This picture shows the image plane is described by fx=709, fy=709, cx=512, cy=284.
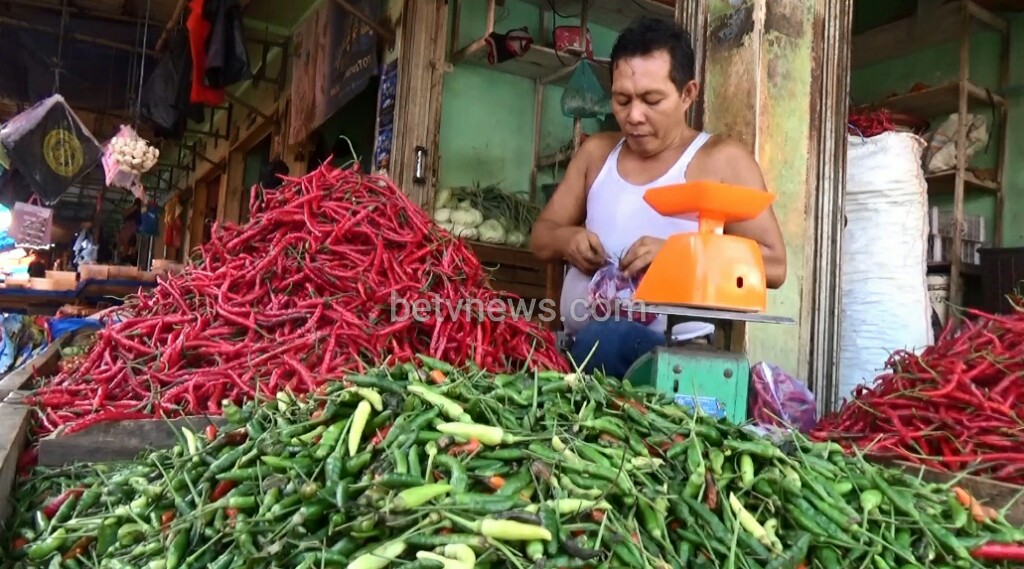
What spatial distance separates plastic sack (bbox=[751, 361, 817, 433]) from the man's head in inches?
34.4

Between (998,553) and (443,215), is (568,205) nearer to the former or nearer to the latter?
(998,553)

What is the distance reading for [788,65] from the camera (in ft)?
9.29

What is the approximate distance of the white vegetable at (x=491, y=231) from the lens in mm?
5357

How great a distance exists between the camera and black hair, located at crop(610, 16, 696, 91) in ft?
7.63

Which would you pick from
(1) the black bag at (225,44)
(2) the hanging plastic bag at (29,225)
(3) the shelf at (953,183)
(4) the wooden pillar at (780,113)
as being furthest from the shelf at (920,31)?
(2) the hanging plastic bag at (29,225)

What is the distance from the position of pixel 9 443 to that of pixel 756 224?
6.94 feet

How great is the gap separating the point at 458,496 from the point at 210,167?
38.6 feet

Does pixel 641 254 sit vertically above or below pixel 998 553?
above

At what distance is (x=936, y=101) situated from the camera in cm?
468

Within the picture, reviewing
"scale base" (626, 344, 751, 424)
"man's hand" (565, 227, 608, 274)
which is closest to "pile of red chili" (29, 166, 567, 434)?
"man's hand" (565, 227, 608, 274)

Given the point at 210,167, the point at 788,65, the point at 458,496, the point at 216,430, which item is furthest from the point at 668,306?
the point at 210,167

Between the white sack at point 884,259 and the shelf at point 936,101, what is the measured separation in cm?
106

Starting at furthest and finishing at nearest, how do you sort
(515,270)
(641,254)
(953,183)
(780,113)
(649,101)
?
(515,270) < (953,183) < (780,113) < (649,101) < (641,254)

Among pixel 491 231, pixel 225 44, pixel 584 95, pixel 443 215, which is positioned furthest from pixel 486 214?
pixel 225 44
